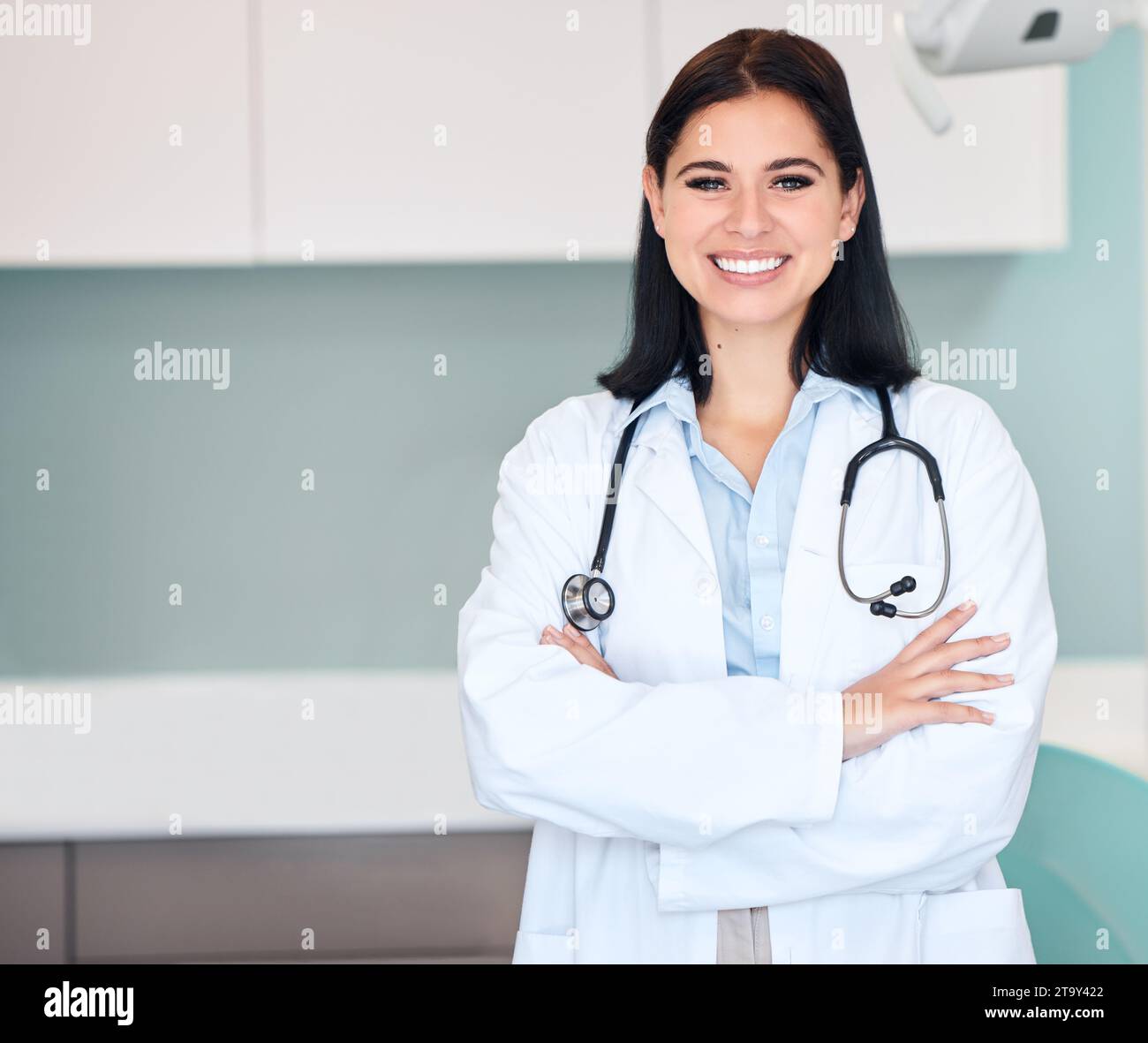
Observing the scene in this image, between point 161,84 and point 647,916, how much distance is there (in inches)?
57.7

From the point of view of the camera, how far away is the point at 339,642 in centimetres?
206

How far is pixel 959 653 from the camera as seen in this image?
3.18 feet

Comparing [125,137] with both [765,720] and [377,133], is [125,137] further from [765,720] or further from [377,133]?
[765,720]

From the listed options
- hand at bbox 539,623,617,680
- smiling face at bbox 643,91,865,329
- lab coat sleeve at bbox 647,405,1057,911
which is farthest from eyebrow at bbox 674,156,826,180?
hand at bbox 539,623,617,680

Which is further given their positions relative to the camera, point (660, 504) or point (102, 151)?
point (102, 151)

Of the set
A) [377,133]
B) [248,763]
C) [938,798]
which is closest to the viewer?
[938,798]

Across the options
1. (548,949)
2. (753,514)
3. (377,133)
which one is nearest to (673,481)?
(753,514)

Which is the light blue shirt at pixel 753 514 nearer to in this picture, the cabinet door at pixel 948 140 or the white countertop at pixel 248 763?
the white countertop at pixel 248 763

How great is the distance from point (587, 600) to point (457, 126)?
1.02 metres

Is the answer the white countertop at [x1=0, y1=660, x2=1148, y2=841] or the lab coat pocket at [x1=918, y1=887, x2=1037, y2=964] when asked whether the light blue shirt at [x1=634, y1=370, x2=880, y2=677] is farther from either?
the white countertop at [x1=0, y1=660, x2=1148, y2=841]

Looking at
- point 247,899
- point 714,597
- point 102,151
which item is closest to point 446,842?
point 247,899

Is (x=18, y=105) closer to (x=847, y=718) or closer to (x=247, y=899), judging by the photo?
(x=247, y=899)

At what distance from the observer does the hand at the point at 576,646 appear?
3.42 ft

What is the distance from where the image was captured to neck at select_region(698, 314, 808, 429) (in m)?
1.16
